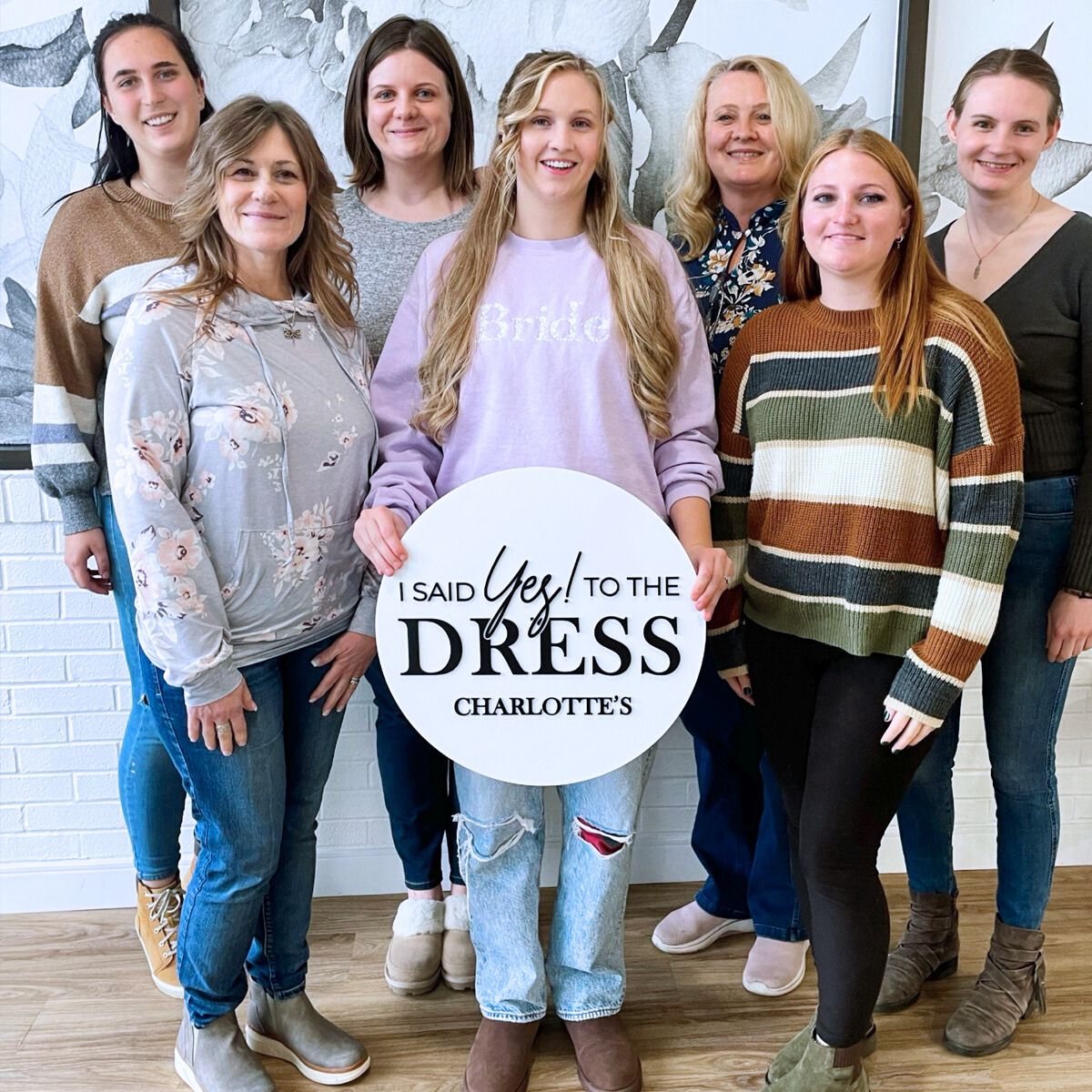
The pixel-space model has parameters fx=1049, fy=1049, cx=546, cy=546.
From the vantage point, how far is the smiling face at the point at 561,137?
1.56m

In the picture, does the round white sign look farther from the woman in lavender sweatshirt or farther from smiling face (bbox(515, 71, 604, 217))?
smiling face (bbox(515, 71, 604, 217))

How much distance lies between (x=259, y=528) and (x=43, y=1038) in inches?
44.9

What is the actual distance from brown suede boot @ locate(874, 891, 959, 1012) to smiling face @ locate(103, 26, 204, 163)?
1988 millimetres

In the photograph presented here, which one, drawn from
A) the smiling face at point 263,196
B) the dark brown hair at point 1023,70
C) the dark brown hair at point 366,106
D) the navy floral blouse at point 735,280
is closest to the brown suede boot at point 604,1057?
the navy floral blouse at point 735,280

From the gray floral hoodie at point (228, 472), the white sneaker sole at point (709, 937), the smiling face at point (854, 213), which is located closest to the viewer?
the gray floral hoodie at point (228, 472)

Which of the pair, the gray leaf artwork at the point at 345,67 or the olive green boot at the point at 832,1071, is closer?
the olive green boot at the point at 832,1071

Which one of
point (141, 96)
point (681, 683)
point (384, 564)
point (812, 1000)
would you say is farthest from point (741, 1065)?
point (141, 96)

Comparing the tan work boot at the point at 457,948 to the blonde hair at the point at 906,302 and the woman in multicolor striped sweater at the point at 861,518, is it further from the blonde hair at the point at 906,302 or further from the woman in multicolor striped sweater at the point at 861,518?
the blonde hair at the point at 906,302

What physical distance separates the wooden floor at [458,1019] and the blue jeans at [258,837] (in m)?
0.26

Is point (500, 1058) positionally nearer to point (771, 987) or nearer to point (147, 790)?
point (771, 987)

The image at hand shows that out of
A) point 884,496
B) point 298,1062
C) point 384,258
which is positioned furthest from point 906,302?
point 298,1062

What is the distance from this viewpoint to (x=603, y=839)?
168 cm

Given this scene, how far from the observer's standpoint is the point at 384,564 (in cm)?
154

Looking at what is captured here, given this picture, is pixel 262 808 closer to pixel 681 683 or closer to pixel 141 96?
pixel 681 683
